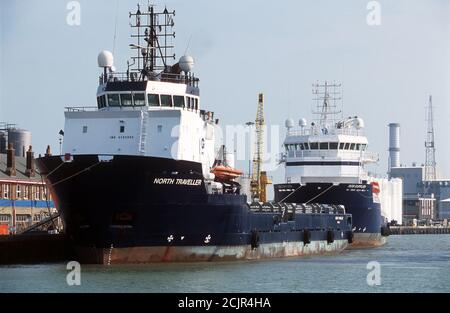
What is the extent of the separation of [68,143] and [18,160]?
1125 inches

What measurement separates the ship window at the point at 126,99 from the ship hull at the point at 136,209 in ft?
16.4

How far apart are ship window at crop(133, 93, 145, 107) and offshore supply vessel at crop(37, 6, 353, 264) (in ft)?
0.15

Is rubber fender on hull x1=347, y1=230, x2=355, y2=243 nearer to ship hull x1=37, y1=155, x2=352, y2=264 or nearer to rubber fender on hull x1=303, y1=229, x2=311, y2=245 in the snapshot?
rubber fender on hull x1=303, y1=229, x2=311, y2=245

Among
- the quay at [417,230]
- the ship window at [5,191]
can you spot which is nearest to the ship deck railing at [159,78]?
the ship window at [5,191]

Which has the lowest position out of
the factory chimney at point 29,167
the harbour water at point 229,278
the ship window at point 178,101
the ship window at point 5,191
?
the harbour water at point 229,278

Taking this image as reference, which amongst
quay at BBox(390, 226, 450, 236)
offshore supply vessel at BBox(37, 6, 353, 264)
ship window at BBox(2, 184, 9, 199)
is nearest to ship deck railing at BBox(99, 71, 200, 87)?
offshore supply vessel at BBox(37, 6, 353, 264)

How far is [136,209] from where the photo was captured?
4172 centimetres

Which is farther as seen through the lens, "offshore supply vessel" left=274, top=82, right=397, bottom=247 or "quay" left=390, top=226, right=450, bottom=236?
"quay" left=390, top=226, right=450, bottom=236

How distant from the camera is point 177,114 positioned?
151 ft

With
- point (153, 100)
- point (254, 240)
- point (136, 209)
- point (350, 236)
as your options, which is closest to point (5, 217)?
point (350, 236)

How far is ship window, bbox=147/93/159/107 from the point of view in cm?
4675

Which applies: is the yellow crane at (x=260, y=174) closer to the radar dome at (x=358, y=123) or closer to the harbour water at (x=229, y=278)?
the radar dome at (x=358, y=123)

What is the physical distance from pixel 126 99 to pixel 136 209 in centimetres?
716

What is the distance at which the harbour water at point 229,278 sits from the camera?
3638 cm
